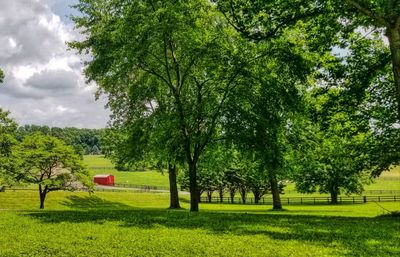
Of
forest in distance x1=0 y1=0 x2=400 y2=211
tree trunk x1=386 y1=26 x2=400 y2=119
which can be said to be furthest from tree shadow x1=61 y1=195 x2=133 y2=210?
tree trunk x1=386 y1=26 x2=400 y2=119

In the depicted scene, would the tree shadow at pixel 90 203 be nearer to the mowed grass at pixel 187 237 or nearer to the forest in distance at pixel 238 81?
the forest in distance at pixel 238 81

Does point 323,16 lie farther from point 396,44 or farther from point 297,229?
point 297,229

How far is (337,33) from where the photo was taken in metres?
24.1

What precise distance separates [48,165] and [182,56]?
92.4 feet

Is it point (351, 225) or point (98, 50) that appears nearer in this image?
point (351, 225)

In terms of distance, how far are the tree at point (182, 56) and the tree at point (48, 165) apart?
21.0 m

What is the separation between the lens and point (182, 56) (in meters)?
28.8

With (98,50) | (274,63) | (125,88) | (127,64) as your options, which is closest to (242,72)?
(274,63)

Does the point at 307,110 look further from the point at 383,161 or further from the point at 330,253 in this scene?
the point at 330,253

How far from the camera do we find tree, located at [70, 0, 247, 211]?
26.3 m

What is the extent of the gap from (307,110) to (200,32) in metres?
9.53

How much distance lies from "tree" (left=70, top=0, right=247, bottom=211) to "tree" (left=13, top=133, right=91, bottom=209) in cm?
2104

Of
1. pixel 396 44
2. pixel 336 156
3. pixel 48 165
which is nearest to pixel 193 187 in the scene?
pixel 336 156

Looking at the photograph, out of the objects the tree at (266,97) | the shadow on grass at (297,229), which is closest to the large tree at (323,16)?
the tree at (266,97)
